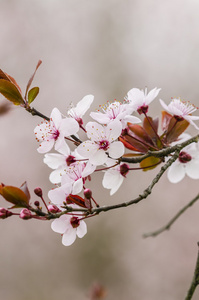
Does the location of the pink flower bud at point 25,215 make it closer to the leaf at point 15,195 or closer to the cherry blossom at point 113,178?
the leaf at point 15,195

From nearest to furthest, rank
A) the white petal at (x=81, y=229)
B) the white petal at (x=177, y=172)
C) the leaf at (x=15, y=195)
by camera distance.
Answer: the leaf at (x=15, y=195), the white petal at (x=81, y=229), the white petal at (x=177, y=172)

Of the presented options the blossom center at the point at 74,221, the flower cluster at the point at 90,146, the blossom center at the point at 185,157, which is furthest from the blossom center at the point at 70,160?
the blossom center at the point at 185,157

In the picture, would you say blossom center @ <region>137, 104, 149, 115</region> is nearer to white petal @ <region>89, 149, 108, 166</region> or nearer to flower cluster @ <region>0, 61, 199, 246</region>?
flower cluster @ <region>0, 61, 199, 246</region>

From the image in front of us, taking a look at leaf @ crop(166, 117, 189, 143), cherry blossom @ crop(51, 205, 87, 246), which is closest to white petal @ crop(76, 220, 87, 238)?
cherry blossom @ crop(51, 205, 87, 246)

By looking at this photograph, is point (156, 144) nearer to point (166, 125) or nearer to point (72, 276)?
point (166, 125)

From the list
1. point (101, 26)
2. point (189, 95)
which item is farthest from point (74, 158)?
point (101, 26)

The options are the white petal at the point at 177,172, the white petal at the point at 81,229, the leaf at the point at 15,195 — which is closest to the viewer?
the leaf at the point at 15,195
